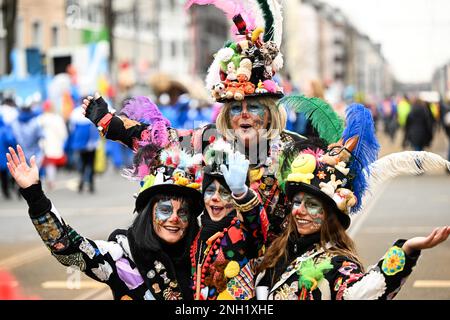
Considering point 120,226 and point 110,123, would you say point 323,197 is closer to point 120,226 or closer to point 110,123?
point 110,123

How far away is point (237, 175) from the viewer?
3.92m

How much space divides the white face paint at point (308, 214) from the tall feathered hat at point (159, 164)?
0.52m

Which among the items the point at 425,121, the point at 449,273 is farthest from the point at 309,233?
the point at 425,121

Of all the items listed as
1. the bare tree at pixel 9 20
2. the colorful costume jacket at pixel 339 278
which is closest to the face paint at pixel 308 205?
the colorful costume jacket at pixel 339 278

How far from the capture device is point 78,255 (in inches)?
172

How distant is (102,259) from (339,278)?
3.66 feet

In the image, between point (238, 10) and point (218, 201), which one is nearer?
point (218, 201)

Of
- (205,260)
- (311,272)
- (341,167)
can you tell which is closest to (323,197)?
(341,167)

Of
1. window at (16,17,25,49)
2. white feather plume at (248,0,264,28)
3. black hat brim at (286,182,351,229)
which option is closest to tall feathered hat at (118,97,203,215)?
black hat brim at (286,182,351,229)

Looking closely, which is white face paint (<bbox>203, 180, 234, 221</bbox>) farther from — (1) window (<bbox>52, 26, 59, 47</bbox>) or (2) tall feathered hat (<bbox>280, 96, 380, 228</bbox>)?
(1) window (<bbox>52, 26, 59, 47</bbox>)

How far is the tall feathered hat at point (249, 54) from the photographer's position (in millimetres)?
4938

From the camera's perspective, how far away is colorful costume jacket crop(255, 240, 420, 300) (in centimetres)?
369
